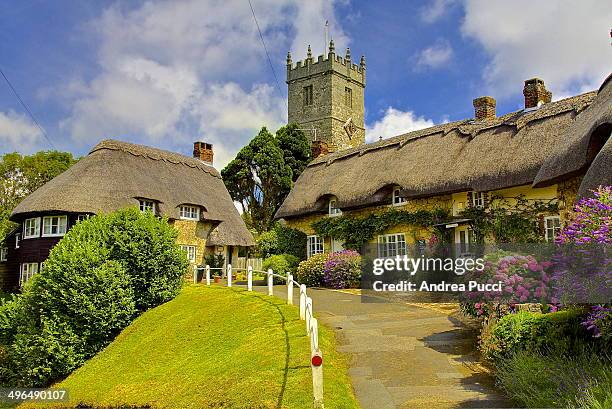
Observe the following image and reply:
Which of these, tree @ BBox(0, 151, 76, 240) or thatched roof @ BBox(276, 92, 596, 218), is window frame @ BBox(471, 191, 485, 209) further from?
tree @ BBox(0, 151, 76, 240)

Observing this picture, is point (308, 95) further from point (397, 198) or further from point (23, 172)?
point (397, 198)

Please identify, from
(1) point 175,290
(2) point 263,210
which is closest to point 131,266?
(1) point 175,290

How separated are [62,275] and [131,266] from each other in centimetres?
246

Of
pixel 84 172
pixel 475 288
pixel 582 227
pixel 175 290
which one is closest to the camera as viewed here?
pixel 582 227

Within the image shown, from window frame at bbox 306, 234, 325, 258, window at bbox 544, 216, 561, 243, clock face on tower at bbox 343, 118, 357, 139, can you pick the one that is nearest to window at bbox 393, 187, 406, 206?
window frame at bbox 306, 234, 325, 258

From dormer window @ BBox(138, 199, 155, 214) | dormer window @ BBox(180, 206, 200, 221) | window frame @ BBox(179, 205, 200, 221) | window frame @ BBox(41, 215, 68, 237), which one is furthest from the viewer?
dormer window @ BBox(180, 206, 200, 221)

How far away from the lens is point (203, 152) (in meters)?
36.3

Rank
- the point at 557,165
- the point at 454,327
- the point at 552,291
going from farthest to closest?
the point at 557,165 → the point at 454,327 → the point at 552,291

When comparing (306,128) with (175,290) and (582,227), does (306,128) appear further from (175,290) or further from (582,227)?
(582,227)

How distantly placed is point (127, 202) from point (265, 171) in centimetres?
1634

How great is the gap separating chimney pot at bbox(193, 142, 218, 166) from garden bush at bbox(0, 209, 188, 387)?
52.9 feet

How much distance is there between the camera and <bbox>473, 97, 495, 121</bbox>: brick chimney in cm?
2397

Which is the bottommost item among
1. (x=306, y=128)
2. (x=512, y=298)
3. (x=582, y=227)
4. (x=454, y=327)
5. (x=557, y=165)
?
(x=454, y=327)

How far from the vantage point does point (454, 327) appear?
12328 millimetres
